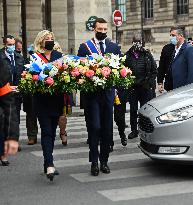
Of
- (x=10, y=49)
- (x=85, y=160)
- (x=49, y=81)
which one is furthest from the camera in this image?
(x=10, y=49)

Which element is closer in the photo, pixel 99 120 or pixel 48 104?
pixel 48 104

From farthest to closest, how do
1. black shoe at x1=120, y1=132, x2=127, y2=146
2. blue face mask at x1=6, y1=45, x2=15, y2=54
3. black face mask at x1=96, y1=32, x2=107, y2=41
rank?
1. black shoe at x1=120, y1=132, x2=127, y2=146
2. blue face mask at x1=6, y1=45, x2=15, y2=54
3. black face mask at x1=96, y1=32, x2=107, y2=41

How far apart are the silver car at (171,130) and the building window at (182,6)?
60.3 meters

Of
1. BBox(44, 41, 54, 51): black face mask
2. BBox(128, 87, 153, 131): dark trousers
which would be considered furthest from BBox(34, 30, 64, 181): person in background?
BBox(128, 87, 153, 131): dark trousers

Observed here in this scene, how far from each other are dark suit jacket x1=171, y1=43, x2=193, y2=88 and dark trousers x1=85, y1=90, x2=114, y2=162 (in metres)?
2.37

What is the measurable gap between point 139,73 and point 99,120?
3448 mm

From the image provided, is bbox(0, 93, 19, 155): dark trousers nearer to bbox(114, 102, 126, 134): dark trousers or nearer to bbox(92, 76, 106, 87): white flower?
bbox(92, 76, 106, 87): white flower

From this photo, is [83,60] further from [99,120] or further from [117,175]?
[117,175]

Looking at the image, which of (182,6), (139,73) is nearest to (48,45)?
(139,73)

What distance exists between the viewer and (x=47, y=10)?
23375 millimetres

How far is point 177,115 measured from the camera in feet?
24.7

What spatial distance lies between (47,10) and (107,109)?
52.1ft

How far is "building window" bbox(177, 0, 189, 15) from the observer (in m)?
66.7

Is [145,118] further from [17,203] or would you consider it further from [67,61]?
[17,203]
